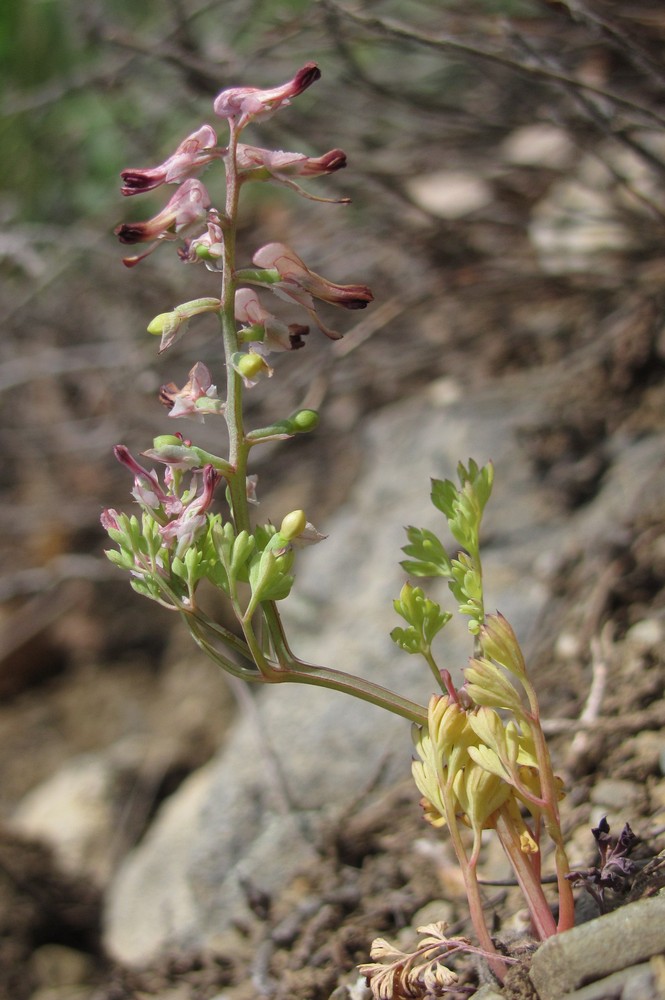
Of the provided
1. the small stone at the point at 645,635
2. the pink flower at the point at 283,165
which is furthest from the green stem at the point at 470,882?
the small stone at the point at 645,635

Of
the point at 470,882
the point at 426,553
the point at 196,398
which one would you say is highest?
the point at 196,398

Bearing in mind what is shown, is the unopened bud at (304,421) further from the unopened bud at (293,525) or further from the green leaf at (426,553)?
the green leaf at (426,553)

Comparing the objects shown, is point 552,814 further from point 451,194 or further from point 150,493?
point 451,194

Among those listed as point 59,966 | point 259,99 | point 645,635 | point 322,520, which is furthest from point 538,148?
point 59,966

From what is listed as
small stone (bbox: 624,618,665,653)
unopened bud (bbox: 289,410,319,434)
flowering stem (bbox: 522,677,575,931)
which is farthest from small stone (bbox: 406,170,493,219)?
flowering stem (bbox: 522,677,575,931)

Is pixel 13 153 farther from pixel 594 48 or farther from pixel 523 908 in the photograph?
pixel 523 908

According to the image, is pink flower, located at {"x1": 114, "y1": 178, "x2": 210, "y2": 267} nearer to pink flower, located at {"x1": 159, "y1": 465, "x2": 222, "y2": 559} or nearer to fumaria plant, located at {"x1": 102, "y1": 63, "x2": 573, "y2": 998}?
fumaria plant, located at {"x1": 102, "y1": 63, "x2": 573, "y2": 998}
